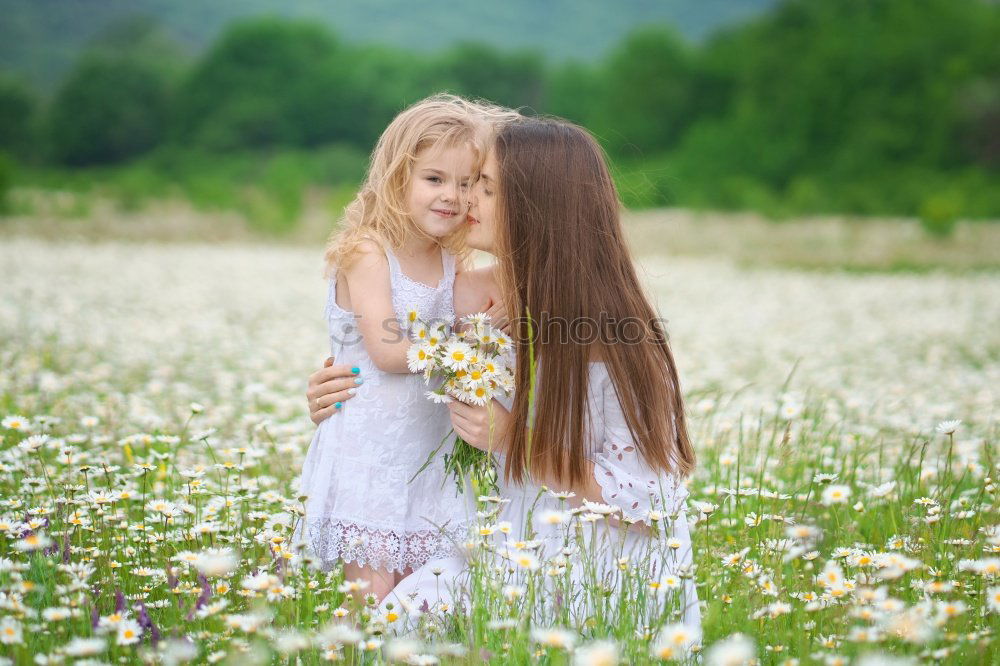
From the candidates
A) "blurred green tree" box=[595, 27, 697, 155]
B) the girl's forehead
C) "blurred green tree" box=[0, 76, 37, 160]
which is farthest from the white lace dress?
"blurred green tree" box=[0, 76, 37, 160]

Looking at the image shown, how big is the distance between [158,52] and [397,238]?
74.2m

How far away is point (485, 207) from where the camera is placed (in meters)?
2.95

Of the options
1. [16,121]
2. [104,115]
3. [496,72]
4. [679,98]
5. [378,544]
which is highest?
[496,72]

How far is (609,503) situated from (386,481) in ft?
2.33

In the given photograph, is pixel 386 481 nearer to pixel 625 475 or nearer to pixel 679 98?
pixel 625 475

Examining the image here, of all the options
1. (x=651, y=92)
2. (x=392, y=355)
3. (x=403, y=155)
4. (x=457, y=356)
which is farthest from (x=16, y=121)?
(x=457, y=356)

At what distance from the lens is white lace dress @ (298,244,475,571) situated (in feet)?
9.45

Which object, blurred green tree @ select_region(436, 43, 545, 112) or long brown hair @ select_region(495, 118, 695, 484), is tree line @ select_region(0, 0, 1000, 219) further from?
long brown hair @ select_region(495, 118, 695, 484)

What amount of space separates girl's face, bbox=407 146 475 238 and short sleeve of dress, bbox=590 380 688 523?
786mm

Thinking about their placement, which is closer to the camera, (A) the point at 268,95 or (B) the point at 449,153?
(B) the point at 449,153

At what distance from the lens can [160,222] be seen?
22.7 metres

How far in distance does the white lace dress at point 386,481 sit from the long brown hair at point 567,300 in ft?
1.05

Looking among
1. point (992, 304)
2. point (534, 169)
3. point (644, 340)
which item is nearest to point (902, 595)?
point (644, 340)

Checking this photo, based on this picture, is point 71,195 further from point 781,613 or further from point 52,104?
point 52,104
